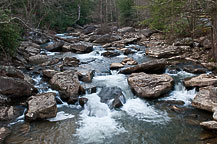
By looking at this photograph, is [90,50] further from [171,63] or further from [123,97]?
[123,97]

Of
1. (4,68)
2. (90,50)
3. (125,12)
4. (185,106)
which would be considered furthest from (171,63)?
(125,12)

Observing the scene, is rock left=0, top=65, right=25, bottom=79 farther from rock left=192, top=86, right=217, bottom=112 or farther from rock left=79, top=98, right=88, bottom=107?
rock left=192, top=86, right=217, bottom=112

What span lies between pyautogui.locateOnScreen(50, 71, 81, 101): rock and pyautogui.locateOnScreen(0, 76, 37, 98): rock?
40.3 inches

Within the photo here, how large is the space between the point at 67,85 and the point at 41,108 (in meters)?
1.65

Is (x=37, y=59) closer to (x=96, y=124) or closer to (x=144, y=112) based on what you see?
(x=96, y=124)

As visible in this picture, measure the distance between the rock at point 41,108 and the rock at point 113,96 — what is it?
1769 mm


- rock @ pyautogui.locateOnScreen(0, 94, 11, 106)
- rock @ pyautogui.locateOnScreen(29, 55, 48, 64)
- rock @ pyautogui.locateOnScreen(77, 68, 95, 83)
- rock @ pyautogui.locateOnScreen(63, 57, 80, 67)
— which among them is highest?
rock @ pyautogui.locateOnScreen(29, 55, 48, 64)

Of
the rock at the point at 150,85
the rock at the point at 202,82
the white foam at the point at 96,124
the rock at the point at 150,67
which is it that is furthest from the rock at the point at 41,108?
the rock at the point at 202,82

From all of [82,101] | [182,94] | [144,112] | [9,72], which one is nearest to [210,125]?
[144,112]

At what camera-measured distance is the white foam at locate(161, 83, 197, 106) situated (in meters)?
7.03

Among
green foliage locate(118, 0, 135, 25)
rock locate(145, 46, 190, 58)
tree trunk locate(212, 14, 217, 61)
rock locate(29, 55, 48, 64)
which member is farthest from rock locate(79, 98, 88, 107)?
green foliage locate(118, 0, 135, 25)

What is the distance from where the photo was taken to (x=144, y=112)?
638cm

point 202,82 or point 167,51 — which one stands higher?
point 167,51

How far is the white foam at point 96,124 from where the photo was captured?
5164 millimetres
